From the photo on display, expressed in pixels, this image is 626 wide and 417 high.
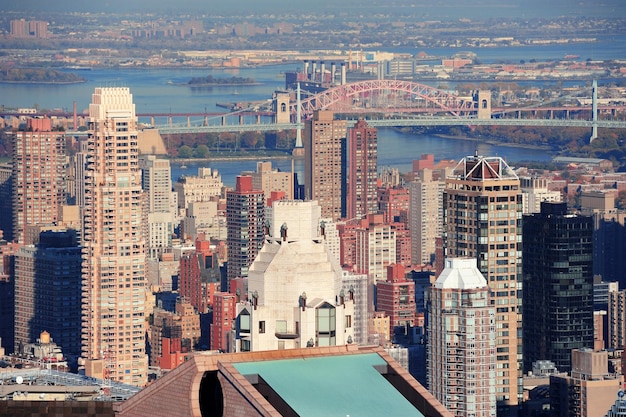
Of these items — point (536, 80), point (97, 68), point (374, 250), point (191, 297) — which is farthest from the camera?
point (536, 80)

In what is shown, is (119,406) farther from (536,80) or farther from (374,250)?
(536,80)

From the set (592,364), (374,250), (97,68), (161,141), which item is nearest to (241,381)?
(592,364)

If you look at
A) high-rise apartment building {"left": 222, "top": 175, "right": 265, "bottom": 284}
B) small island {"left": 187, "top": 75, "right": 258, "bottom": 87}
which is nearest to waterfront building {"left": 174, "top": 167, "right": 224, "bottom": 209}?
high-rise apartment building {"left": 222, "top": 175, "right": 265, "bottom": 284}

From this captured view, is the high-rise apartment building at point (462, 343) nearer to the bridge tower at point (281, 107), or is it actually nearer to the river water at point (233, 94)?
the river water at point (233, 94)

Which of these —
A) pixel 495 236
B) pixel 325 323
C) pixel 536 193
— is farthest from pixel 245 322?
pixel 536 193

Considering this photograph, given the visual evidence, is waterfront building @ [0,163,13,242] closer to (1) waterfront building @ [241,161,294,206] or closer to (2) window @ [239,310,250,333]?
(1) waterfront building @ [241,161,294,206]

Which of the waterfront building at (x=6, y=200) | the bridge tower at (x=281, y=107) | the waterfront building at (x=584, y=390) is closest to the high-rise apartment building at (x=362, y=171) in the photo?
the waterfront building at (x=6, y=200)

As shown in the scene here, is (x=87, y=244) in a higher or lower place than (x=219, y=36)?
lower

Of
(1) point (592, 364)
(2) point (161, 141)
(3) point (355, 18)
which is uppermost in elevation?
(3) point (355, 18)
